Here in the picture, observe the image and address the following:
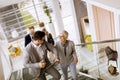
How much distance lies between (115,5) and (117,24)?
619 millimetres

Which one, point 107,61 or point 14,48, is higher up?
point 14,48

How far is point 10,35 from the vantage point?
10.1m

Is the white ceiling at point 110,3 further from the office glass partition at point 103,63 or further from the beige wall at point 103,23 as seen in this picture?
the office glass partition at point 103,63

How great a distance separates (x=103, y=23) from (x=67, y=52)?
375 centimetres

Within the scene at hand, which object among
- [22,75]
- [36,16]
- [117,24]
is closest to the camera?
[22,75]

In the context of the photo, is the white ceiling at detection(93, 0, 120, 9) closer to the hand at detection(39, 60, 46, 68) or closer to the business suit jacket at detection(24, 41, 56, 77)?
the business suit jacket at detection(24, 41, 56, 77)

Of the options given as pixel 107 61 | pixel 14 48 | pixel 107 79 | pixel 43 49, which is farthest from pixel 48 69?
pixel 14 48

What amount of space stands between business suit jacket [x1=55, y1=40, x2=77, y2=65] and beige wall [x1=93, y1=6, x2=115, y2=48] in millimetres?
3534

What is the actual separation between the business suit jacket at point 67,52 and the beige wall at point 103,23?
11.6 feet

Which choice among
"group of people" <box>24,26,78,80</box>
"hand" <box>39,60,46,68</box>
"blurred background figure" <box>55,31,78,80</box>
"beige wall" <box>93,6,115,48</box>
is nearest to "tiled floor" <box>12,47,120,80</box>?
"beige wall" <box>93,6,115,48</box>

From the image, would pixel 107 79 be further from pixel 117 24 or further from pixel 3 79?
pixel 3 79

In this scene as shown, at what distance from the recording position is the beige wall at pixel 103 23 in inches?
321

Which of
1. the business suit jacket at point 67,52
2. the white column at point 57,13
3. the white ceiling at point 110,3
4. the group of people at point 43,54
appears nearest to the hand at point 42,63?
the group of people at point 43,54

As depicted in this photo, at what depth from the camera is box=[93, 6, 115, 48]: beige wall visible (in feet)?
26.8
